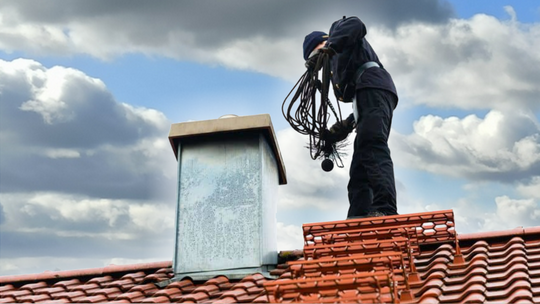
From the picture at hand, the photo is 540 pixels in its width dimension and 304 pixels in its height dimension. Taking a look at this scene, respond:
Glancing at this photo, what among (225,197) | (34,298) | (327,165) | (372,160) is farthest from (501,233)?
(34,298)

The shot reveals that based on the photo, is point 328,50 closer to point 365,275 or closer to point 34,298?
point 365,275

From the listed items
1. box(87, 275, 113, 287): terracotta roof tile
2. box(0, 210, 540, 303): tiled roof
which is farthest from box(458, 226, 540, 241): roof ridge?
box(87, 275, 113, 287): terracotta roof tile

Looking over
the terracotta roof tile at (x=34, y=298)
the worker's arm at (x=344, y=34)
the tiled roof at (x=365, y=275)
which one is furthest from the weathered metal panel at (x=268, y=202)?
the terracotta roof tile at (x=34, y=298)

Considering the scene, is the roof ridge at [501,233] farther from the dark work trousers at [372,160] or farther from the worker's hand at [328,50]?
the worker's hand at [328,50]

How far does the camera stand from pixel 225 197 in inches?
258

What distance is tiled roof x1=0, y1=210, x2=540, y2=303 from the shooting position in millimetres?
4445

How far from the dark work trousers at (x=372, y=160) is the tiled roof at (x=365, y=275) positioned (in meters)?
0.50

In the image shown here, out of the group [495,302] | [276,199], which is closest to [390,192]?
[276,199]

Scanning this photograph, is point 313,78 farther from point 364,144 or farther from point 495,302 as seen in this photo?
point 495,302

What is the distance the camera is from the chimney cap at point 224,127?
21.7 ft

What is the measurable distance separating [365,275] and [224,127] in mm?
2897

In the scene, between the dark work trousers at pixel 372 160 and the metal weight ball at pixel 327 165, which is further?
the metal weight ball at pixel 327 165

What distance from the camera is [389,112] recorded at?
22.0ft

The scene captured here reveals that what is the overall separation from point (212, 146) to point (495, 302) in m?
3.24
